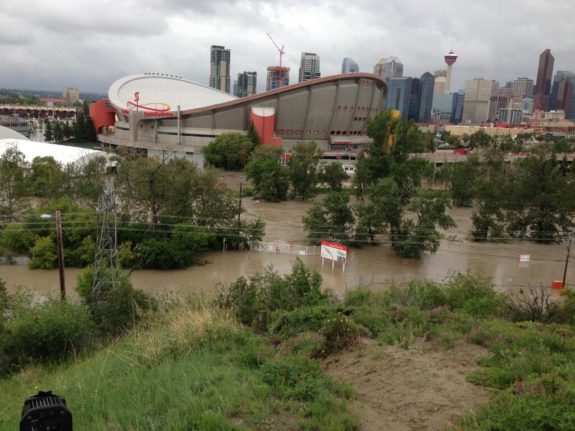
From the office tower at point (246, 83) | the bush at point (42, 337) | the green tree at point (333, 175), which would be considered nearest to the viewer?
the bush at point (42, 337)

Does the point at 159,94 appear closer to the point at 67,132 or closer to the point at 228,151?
the point at 67,132

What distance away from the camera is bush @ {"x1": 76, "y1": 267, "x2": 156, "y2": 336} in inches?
382

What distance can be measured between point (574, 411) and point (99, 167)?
2630 cm

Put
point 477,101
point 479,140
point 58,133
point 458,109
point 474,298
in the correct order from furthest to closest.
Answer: point 458,109 < point 477,101 < point 479,140 < point 58,133 < point 474,298

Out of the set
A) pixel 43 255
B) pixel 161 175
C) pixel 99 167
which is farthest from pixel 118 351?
pixel 99 167

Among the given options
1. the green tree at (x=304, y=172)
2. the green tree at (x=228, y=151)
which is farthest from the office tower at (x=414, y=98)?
the green tree at (x=304, y=172)

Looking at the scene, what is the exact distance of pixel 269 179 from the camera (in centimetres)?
3066

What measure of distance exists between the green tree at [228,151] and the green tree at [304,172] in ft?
33.1

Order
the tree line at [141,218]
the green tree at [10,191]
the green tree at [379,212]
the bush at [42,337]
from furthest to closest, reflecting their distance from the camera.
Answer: the green tree at [379,212] < the green tree at [10,191] < the tree line at [141,218] < the bush at [42,337]

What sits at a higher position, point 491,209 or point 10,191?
point 491,209

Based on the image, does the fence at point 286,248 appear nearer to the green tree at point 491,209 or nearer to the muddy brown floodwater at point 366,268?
the muddy brown floodwater at point 366,268

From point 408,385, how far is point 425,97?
184885 millimetres

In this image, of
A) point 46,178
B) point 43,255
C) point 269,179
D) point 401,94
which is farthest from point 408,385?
point 401,94

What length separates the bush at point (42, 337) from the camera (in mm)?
7523
